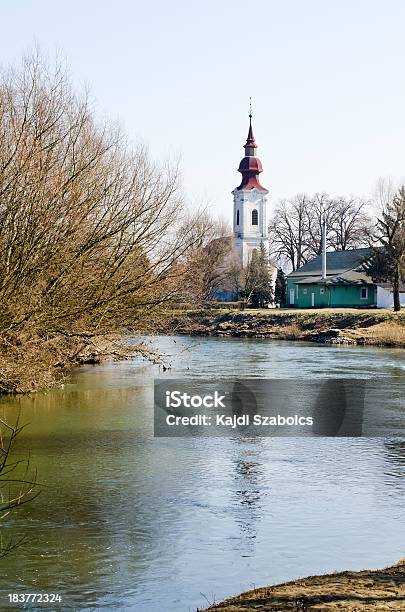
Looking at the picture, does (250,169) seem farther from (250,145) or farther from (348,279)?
(348,279)

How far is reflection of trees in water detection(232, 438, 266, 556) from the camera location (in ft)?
38.1

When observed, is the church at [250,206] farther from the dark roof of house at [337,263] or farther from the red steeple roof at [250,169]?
the dark roof of house at [337,263]

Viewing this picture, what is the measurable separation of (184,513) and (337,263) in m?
63.9

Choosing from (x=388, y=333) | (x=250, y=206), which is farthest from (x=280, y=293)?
(x=388, y=333)

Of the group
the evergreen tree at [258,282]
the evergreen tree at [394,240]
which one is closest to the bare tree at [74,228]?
the evergreen tree at [394,240]

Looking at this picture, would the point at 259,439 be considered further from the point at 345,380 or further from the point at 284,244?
the point at 284,244

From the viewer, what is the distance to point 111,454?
650 inches

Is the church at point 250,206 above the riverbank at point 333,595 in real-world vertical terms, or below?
above

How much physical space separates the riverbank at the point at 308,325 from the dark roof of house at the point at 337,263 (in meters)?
10.7

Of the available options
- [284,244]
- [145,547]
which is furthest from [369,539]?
[284,244]

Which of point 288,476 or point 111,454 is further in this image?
point 111,454

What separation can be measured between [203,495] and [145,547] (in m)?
2.65

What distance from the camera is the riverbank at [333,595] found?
24.4 feet

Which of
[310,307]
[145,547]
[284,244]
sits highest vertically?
[284,244]
